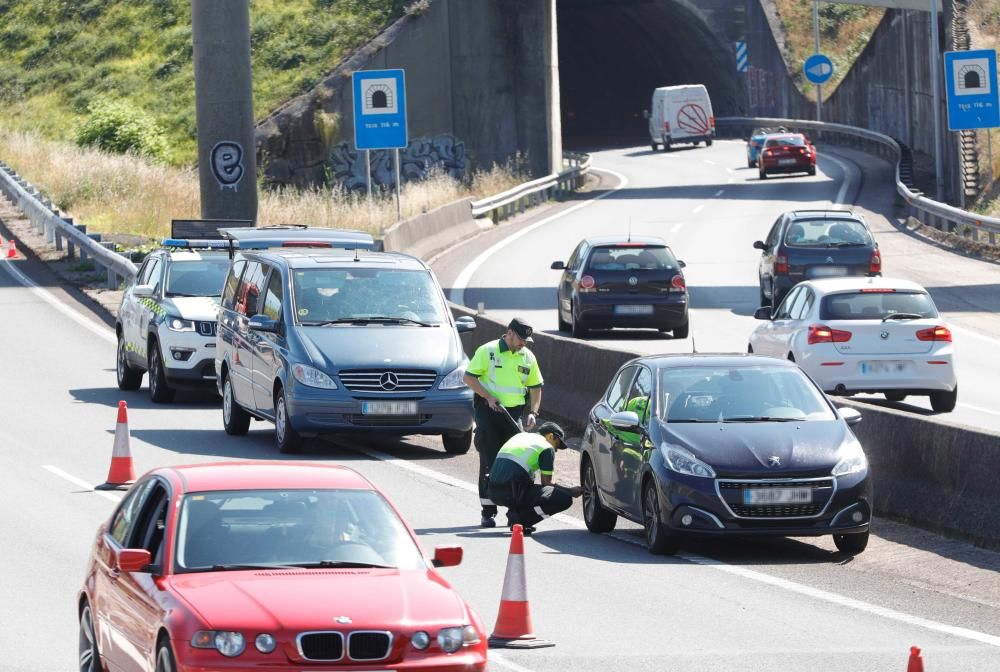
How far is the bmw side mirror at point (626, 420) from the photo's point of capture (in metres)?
13.9

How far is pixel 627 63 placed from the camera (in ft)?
326

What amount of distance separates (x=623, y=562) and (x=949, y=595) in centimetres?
238

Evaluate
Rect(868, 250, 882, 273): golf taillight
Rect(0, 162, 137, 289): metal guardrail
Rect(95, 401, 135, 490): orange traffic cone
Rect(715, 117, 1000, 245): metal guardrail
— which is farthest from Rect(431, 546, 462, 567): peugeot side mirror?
Rect(715, 117, 1000, 245): metal guardrail

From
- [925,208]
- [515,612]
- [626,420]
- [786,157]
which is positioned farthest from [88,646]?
[786,157]

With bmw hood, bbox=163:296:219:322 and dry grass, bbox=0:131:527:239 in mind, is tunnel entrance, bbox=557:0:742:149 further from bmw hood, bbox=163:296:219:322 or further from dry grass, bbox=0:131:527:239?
bmw hood, bbox=163:296:219:322

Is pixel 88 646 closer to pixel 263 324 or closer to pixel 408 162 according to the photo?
pixel 263 324

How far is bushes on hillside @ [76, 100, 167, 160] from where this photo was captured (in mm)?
58625

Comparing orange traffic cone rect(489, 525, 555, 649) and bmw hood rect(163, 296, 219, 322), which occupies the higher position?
→ bmw hood rect(163, 296, 219, 322)

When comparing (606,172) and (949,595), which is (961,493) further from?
(606,172)

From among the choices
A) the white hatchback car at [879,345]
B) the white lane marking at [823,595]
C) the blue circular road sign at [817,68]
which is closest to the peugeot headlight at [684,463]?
the white lane marking at [823,595]

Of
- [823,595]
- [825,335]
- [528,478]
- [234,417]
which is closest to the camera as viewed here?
[823,595]

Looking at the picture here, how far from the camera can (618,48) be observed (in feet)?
320

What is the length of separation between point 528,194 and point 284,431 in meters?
35.6

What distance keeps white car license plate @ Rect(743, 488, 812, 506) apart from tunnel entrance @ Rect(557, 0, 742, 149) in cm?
7226
